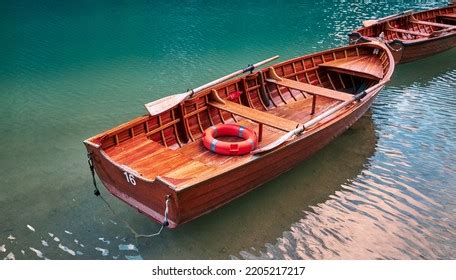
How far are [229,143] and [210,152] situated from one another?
26.8 inches

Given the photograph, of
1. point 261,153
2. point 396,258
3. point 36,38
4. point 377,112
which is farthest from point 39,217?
point 36,38

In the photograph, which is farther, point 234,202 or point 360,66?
point 360,66

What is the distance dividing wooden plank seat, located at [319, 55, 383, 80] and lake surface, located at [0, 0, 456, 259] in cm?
155

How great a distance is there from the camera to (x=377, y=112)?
45.6 ft

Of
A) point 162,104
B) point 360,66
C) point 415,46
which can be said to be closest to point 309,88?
point 360,66

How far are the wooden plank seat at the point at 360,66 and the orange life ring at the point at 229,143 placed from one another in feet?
18.6

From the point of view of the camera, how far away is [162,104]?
9273 mm

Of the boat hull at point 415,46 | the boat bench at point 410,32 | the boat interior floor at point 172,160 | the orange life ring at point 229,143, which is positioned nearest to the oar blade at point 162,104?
the boat interior floor at point 172,160

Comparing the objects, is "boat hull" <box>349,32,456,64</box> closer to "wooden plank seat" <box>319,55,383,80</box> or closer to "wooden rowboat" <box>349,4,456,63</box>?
"wooden rowboat" <box>349,4,456,63</box>

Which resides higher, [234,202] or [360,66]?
[360,66]

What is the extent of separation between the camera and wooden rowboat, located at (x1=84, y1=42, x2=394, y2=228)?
746 centimetres

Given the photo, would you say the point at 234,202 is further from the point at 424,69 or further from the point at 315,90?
the point at 424,69

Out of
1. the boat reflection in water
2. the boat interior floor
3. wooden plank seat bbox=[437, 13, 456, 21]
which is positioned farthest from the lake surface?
wooden plank seat bbox=[437, 13, 456, 21]

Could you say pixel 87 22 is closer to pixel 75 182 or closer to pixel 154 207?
pixel 75 182
